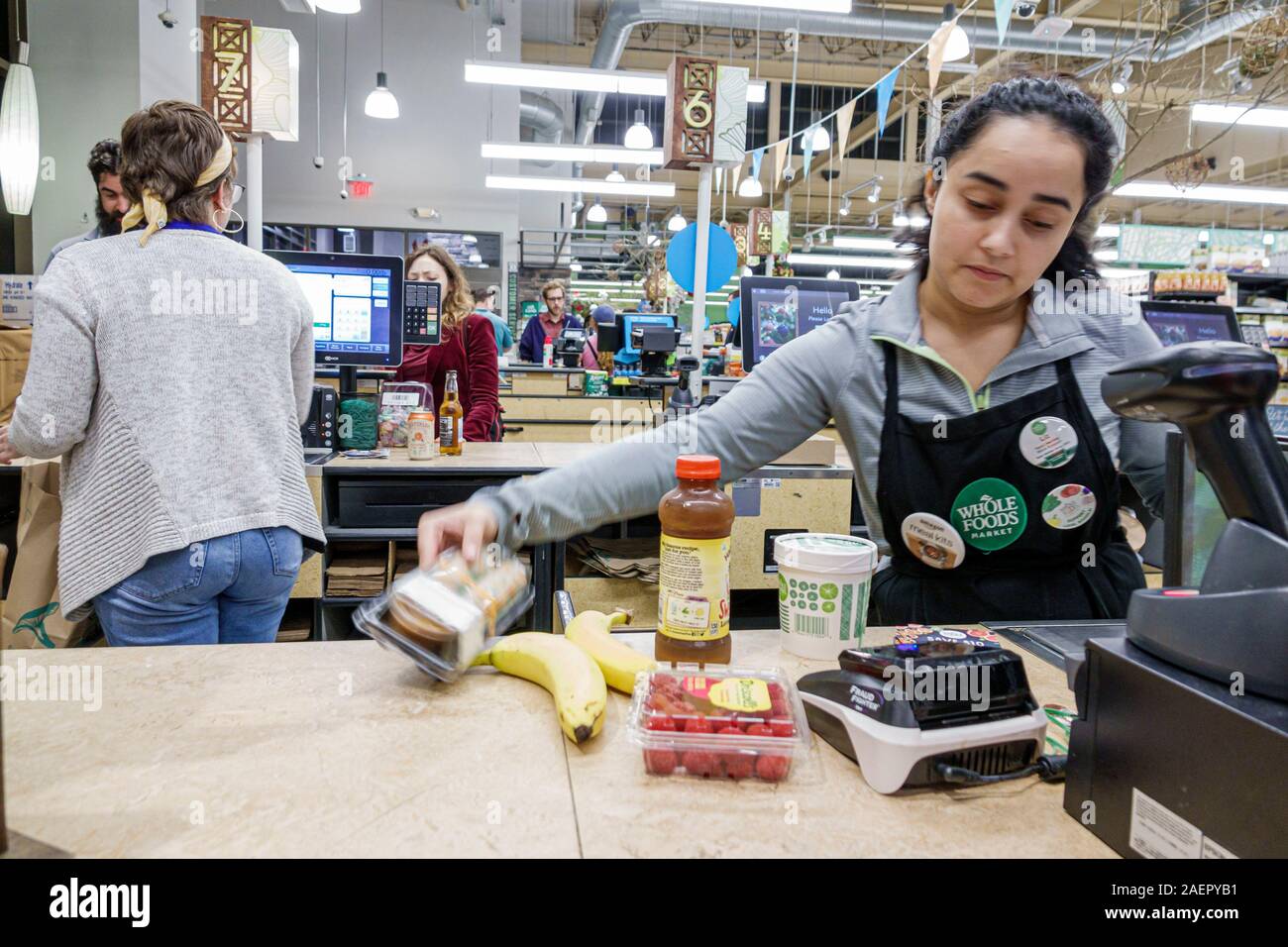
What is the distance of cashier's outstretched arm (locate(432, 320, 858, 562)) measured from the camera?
48.3 inches

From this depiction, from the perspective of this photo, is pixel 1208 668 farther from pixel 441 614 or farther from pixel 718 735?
pixel 441 614

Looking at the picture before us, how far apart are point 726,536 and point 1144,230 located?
14.7 meters

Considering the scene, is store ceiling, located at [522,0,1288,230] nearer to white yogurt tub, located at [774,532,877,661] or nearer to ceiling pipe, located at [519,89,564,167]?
ceiling pipe, located at [519,89,564,167]

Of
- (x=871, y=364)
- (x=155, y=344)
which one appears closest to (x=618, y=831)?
(x=871, y=364)

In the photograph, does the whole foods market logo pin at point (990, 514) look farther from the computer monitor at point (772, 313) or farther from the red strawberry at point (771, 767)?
the computer monitor at point (772, 313)

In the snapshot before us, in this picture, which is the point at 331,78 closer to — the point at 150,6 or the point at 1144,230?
the point at 150,6

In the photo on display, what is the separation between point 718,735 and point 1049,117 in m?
1.05

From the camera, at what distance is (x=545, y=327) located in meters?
8.93

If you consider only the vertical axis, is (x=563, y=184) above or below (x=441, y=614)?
above

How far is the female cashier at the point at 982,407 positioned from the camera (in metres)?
1.34

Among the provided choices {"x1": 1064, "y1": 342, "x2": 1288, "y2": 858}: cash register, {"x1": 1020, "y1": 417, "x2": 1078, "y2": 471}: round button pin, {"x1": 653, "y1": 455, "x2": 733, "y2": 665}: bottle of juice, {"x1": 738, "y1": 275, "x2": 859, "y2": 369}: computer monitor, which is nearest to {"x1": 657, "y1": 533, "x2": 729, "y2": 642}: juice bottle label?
{"x1": 653, "y1": 455, "x2": 733, "y2": 665}: bottle of juice

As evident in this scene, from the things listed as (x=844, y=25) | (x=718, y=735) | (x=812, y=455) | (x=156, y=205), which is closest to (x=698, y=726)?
(x=718, y=735)

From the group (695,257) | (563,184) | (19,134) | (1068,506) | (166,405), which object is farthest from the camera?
(563,184)
